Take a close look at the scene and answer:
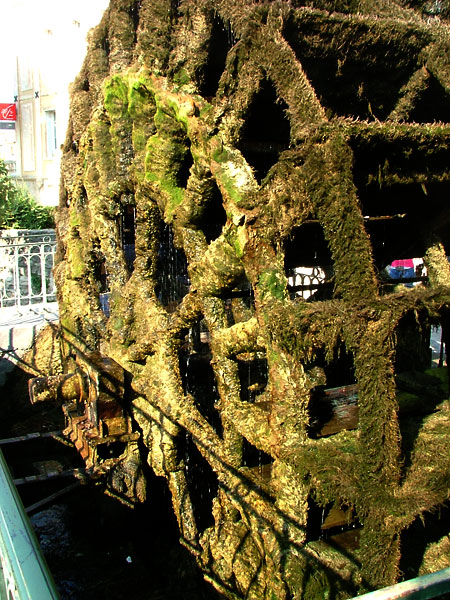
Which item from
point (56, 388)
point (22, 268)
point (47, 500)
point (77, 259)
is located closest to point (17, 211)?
point (22, 268)

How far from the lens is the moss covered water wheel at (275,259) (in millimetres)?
2992

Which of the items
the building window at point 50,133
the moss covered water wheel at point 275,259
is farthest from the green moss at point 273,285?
the building window at point 50,133

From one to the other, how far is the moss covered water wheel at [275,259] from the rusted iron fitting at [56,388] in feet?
1.22

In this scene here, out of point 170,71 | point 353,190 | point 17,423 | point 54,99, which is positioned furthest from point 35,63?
point 353,190

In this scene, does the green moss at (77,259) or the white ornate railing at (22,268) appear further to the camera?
the white ornate railing at (22,268)

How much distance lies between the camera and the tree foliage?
1212cm

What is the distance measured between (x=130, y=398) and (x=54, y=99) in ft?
48.7

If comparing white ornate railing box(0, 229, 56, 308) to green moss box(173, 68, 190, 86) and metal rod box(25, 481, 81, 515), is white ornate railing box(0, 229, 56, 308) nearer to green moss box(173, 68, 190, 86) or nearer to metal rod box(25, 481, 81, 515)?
metal rod box(25, 481, 81, 515)

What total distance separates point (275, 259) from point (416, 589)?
1938mm

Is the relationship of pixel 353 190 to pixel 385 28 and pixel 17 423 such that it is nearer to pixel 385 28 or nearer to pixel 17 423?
pixel 385 28

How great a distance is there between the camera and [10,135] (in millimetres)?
20172

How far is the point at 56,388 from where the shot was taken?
15.8ft

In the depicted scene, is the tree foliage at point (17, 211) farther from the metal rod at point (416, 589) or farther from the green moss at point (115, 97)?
the metal rod at point (416, 589)

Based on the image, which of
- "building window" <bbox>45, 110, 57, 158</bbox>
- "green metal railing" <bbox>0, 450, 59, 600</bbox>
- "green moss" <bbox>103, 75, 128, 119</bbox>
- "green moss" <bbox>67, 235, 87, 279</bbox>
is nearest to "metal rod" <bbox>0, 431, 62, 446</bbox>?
"green moss" <bbox>67, 235, 87, 279</bbox>
